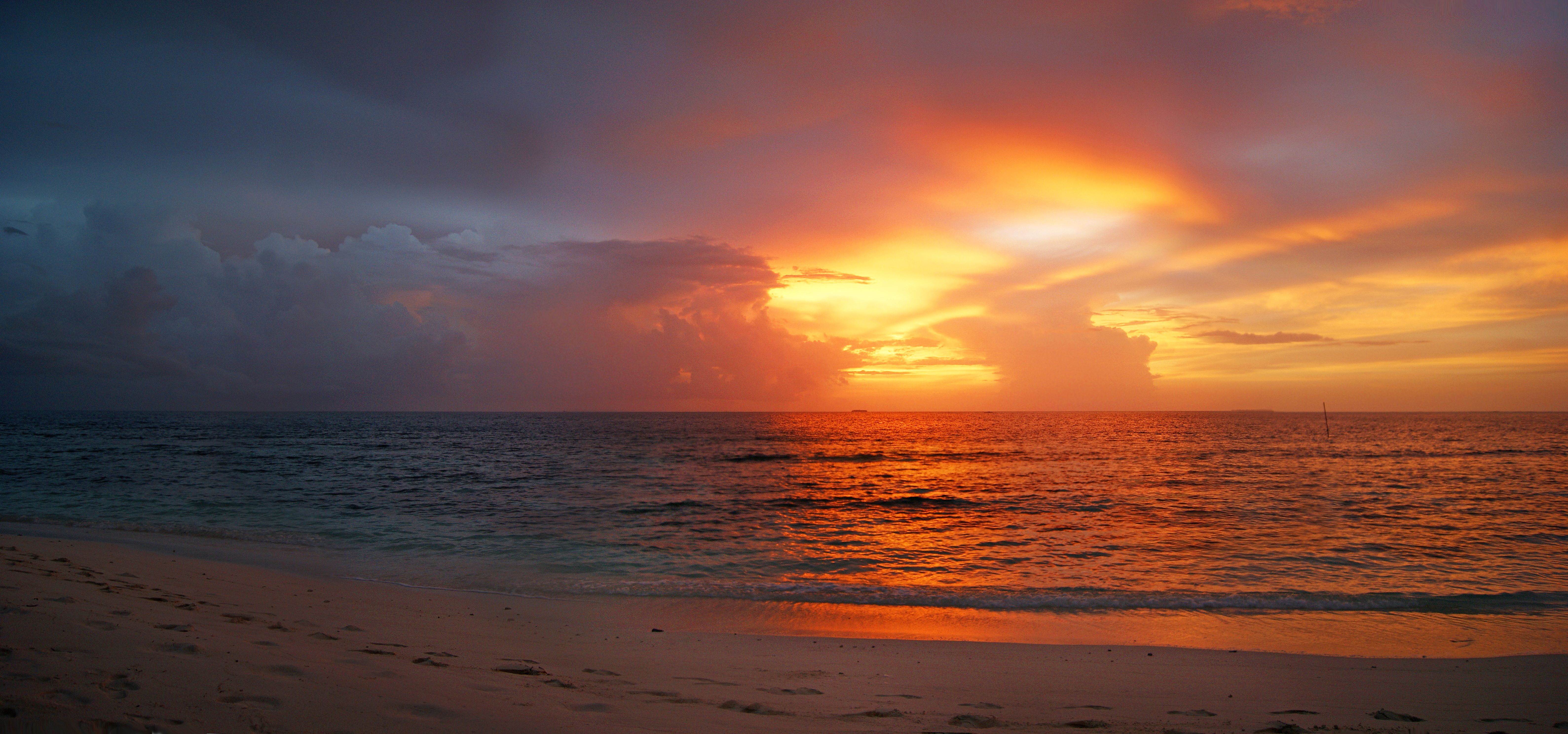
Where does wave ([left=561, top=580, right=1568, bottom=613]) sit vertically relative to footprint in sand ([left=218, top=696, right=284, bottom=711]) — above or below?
below

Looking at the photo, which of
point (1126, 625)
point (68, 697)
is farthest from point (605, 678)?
point (1126, 625)

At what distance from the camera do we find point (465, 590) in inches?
507

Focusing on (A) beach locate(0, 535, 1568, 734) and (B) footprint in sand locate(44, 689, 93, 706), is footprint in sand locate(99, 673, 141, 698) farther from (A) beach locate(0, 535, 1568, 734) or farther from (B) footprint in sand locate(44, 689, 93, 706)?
(B) footprint in sand locate(44, 689, 93, 706)

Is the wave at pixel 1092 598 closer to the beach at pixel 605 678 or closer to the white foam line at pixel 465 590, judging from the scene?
the white foam line at pixel 465 590

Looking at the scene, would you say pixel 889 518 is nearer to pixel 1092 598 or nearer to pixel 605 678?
pixel 1092 598

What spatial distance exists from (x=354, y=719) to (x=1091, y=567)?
14.9 meters

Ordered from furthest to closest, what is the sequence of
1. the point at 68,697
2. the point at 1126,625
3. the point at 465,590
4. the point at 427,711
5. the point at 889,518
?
1. the point at 889,518
2. the point at 465,590
3. the point at 1126,625
4. the point at 427,711
5. the point at 68,697

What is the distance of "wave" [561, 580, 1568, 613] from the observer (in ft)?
39.5

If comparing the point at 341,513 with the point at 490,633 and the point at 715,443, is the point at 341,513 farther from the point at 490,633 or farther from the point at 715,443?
the point at 715,443

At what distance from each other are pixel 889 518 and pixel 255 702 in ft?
66.3

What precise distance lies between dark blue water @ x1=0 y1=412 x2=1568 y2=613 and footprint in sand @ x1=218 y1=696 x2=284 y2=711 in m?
A: 7.59

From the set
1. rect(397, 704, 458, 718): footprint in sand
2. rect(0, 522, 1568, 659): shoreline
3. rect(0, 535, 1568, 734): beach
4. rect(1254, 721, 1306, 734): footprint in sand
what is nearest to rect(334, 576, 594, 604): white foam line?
rect(0, 522, 1568, 659): shoreline

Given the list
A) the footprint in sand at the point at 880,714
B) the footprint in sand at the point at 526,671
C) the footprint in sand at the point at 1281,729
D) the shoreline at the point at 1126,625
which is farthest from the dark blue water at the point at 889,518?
the footprint in sand at the point at 880,714

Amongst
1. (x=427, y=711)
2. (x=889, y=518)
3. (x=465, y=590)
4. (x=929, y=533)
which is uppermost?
(x=427, y=711)
